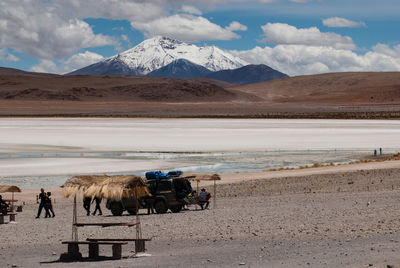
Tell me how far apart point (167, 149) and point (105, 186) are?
107 ft

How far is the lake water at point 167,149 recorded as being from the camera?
36.2 meters

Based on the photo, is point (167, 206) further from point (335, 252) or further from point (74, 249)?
point (335, 252)

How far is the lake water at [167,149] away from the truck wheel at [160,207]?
1097 cm

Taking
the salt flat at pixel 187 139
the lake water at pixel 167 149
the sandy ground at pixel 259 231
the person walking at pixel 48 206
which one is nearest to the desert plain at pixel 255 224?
the sandy ground at pixel 259 231

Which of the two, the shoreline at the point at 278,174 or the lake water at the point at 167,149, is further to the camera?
the lake water at the point at 167,149

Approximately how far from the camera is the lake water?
3616 cm

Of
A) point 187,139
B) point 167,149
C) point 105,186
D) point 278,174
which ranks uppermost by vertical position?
point 187,139

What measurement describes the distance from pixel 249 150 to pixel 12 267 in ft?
120

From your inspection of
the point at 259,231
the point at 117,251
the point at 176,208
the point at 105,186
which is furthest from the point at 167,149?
the point at 117,251

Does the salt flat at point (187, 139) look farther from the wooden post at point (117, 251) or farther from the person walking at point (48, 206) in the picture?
the wooden post at point (117, 251)

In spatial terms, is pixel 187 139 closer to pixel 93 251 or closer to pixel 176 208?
pixel 176 208

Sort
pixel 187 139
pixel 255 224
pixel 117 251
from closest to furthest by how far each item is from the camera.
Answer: pixel 117 251 < pixel 255 224 < pixel 187 139

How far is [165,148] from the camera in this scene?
161 feet

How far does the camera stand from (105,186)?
51.0 feet
